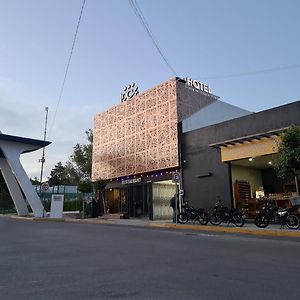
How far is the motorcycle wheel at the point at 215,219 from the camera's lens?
1960cm

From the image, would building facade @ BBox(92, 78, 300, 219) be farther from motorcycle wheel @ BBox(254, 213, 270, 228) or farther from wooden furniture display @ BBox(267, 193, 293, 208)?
motorcycle wheel @ BBox(254, 213, 270, 228)

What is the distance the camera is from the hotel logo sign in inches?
1244

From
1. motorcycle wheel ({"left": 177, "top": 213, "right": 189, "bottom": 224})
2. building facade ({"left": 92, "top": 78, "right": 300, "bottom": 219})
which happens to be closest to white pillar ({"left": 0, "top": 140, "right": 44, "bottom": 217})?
building facade ({"left": 92, "top": 78, "right": 300, "bottom": 219})

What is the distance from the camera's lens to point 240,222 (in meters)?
18.4

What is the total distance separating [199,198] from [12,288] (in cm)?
1932

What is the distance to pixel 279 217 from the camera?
16.6m

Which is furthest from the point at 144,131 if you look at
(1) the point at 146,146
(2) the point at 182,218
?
(2) the point at 182,218

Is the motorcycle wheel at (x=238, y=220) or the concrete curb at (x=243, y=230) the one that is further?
the motorcycle wheel at (x=238, y=220)

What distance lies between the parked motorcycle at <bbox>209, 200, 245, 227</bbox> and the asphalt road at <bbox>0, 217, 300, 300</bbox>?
29.0 ft

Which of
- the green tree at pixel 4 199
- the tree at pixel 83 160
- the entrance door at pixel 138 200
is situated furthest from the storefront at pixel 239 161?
the green tree at pixel 4 199

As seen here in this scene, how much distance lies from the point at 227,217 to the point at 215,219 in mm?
1015

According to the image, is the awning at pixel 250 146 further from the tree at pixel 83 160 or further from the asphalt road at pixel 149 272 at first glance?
the tree at pixel 83 160

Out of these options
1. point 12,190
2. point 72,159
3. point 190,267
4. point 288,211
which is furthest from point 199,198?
point 72,159

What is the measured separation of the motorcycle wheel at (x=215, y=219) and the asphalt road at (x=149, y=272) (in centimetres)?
987
